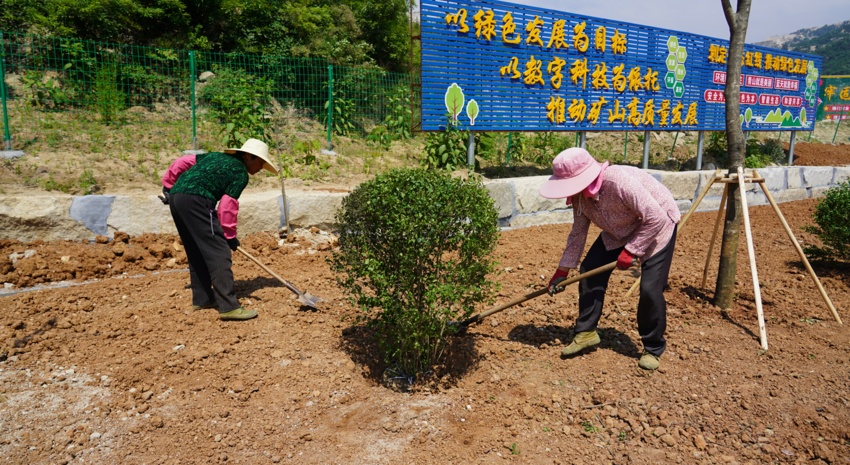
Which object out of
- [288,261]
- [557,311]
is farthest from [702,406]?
[288,261]

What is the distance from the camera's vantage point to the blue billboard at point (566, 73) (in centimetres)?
741

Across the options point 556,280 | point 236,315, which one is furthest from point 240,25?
point 556,280

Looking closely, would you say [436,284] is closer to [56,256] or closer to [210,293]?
[210,293]

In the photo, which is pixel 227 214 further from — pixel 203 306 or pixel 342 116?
pixel 342 116

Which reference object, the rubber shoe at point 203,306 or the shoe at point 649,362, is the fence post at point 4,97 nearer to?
the rubber shoe at point 203,306

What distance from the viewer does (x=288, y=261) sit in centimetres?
539

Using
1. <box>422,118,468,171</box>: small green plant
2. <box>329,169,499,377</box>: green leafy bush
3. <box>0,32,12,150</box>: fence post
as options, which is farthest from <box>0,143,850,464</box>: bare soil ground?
<box>422,118,468,171</box>: small green plant

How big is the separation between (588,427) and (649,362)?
74cm

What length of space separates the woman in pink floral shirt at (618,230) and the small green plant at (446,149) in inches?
165

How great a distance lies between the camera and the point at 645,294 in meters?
3.37

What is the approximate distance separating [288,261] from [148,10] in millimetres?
8794

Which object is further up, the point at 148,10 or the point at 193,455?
the point at 148,10

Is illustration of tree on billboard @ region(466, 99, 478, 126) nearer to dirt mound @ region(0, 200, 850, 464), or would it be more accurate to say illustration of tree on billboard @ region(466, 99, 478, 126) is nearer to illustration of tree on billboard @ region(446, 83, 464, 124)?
illustration of tree on billboard @ region(446, 83, 464, 124)

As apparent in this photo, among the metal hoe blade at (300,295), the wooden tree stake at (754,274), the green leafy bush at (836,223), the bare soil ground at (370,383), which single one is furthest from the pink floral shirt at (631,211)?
the green leafy bush at (836,223)
